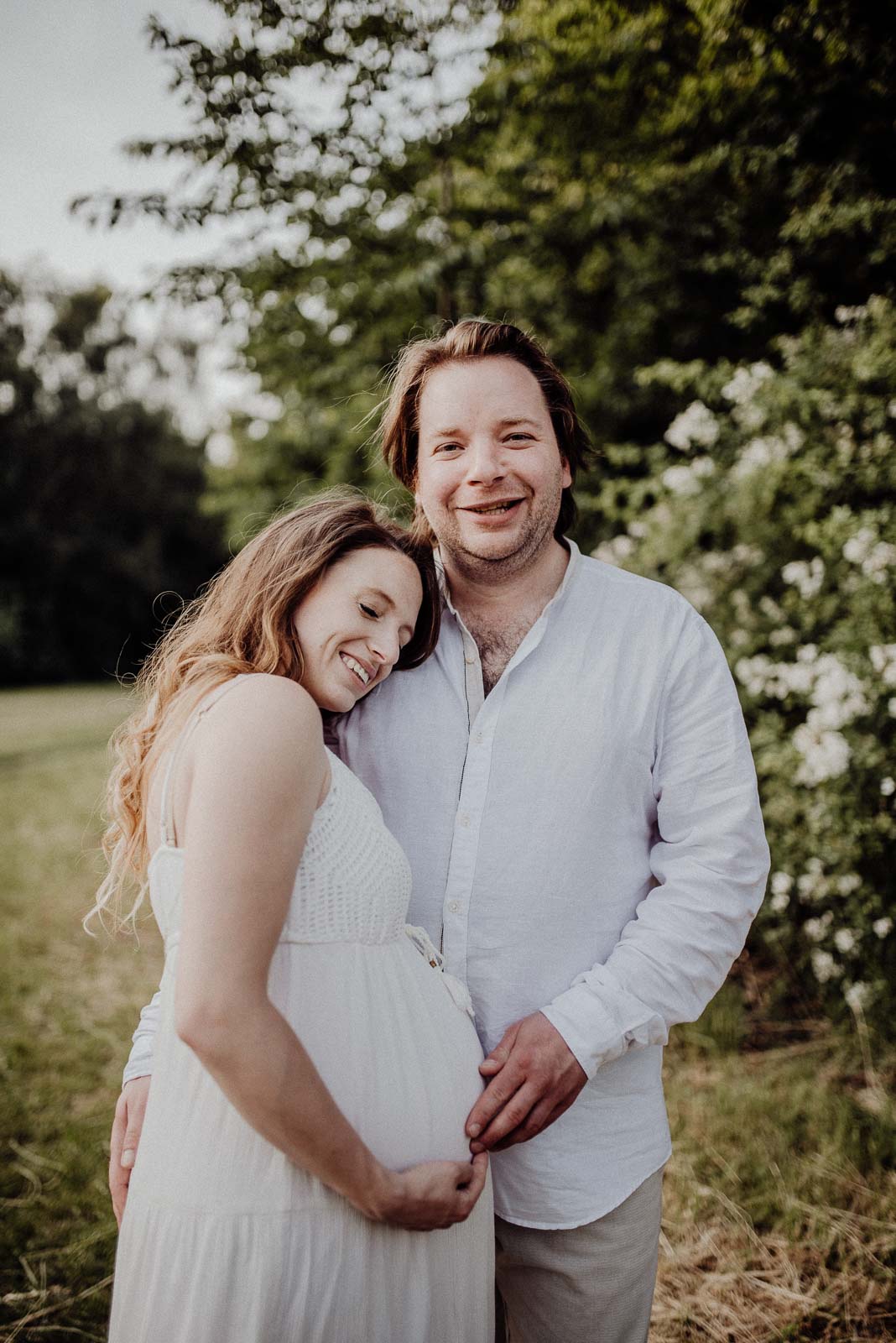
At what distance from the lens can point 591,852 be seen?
5.95ft

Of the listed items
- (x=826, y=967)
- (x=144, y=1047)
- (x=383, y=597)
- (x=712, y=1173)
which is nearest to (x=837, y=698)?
(x=826, y=967)

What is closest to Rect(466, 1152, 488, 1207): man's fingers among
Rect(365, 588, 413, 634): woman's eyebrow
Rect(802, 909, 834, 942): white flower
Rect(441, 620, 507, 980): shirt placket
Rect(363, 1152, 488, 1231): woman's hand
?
Rect(363, 1152, 488, 1231): woman's hand

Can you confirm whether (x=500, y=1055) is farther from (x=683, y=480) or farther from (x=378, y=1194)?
(x=683, y=480)

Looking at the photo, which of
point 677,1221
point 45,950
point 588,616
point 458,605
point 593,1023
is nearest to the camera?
point 593,1023

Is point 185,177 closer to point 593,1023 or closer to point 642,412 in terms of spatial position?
point 642,412

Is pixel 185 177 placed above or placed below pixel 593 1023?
above

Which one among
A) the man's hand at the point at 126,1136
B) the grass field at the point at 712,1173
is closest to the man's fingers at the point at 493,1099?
the man's hand at the point at 126,1136

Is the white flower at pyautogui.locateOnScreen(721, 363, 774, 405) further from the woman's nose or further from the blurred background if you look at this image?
the woman's nose

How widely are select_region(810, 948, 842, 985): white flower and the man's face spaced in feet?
8.73

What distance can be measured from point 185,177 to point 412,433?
3.20 meters

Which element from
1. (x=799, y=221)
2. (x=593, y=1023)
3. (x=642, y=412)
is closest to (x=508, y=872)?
(x=593, y=1023)

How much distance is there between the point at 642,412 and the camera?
254 inches

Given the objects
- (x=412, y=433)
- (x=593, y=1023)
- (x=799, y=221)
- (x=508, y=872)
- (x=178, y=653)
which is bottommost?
(x=593, y=1023)

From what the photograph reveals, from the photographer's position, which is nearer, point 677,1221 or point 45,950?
point 677,1221
